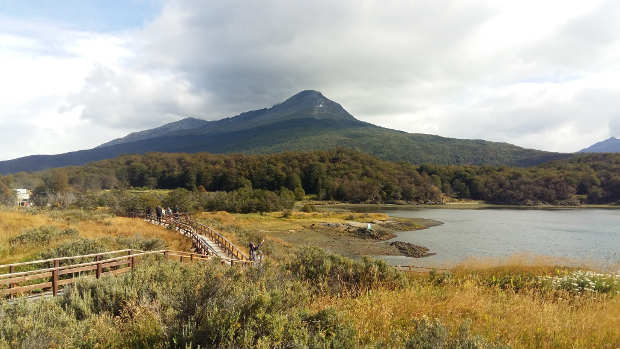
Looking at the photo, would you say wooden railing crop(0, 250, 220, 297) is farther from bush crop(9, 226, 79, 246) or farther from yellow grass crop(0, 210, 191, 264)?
bush crop(9, 226, 79, 246)

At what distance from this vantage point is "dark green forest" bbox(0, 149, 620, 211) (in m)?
117

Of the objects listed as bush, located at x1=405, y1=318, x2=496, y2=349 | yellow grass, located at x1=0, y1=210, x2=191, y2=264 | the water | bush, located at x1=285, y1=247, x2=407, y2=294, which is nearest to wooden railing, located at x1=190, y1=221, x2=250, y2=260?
yellow grass, located at x1=0, y1=210, x2=191, y2=264

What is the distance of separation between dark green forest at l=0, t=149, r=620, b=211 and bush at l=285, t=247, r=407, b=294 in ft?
343

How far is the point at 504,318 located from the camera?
5.89m

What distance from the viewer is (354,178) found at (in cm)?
13575

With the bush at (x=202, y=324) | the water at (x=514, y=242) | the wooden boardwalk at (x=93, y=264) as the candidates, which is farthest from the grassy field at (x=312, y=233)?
the bush at (x=202, y=324)

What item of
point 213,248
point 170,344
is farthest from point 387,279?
point 213,248

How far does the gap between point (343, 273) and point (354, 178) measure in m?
127

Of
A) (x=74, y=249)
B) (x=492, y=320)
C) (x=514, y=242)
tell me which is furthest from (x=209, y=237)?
(x=514, y=242)

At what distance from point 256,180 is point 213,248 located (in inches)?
4371

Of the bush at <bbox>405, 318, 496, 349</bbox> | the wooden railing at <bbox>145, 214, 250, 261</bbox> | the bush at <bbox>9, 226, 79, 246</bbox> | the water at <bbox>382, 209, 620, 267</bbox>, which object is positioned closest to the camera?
the bush at <bbox>405, 318, 496, 349</bbox>

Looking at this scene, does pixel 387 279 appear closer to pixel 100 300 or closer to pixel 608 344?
pixel 608 344

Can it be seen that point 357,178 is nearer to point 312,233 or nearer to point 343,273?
point 312,233

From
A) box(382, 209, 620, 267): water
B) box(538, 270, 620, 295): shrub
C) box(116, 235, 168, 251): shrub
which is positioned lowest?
box(382, 209, 620, 267): water
